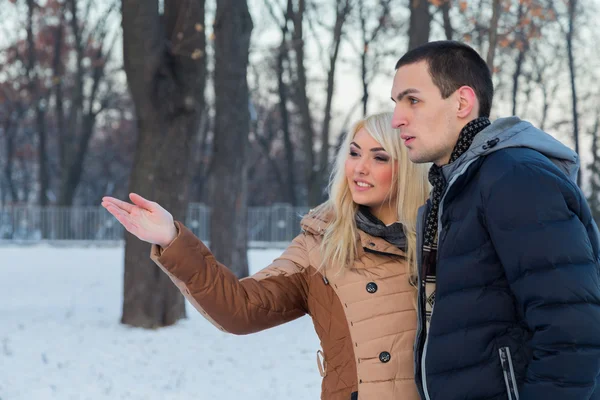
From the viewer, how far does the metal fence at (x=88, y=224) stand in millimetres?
31344

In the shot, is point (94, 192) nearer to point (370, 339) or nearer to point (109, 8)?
point (109, 8)

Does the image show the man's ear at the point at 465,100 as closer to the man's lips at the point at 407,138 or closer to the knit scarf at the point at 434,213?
the knit scarf at the point at 434,213

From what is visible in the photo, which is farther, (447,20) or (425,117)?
(447,20)

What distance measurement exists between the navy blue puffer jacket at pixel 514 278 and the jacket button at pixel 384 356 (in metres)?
0.34

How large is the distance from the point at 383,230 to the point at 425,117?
641 mm

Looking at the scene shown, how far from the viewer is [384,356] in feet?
9.18

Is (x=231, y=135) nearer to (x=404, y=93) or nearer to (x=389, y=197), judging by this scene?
(x=389, y=197)

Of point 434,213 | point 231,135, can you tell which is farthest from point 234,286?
point 231,135

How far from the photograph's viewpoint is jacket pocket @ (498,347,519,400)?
7.09ft

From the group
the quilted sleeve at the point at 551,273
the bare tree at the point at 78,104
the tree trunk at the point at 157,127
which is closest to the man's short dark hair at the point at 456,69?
the quilted sleeve at the point at 551,273

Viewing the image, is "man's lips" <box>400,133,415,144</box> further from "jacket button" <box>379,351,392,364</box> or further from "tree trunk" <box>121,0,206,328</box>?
"tree trunk" <box>121,0,206,328</box>

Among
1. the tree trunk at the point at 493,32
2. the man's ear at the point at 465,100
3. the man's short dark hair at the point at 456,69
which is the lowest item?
the man's ear at the point at 465,100

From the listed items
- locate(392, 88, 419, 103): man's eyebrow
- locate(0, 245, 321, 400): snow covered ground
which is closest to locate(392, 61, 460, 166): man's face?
locate(392, 88, 419, 103): man's eyebrow

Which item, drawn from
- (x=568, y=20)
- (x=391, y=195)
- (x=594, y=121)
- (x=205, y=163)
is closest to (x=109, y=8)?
(x=568, y=20)
